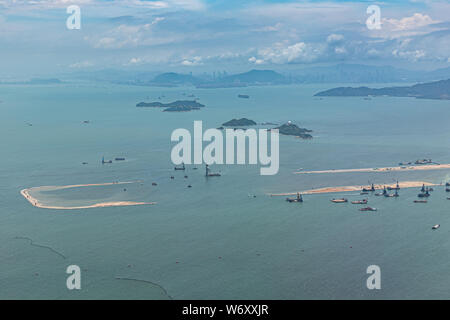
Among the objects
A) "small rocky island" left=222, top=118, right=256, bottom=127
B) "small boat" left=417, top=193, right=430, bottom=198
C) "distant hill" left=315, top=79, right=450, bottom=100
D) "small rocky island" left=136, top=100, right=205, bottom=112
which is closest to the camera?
"small boat" left=417, top=193, right=430, bottom=198

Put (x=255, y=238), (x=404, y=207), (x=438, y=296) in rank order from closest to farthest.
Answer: (x=438, y=296) → (x=255, y=238) → (x=404, y=207)

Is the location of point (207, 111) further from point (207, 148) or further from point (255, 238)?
point (255, 238)

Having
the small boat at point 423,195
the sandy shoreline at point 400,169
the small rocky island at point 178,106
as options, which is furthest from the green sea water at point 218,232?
the small rocky island at point 178,106

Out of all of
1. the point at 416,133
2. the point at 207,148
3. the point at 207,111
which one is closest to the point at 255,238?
the point at 207,148

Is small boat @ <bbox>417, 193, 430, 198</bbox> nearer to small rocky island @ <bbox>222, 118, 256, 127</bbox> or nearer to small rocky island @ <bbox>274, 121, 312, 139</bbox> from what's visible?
small rocky island @ <bbox>274, 121, 312, 139</bbox>

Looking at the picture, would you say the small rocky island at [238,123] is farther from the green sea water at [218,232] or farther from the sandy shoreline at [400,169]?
the sandy shoreline at [400,169]

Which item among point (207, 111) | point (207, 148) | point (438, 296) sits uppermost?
point (207, 111)

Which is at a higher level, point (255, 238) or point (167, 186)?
point (167, 186)

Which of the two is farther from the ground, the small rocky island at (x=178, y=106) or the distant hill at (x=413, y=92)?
the distant hill at (x=413, y=92)

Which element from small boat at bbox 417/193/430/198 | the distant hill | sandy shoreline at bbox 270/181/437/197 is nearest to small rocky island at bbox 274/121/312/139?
sandy shoreline at bbox 270/181/437/197
